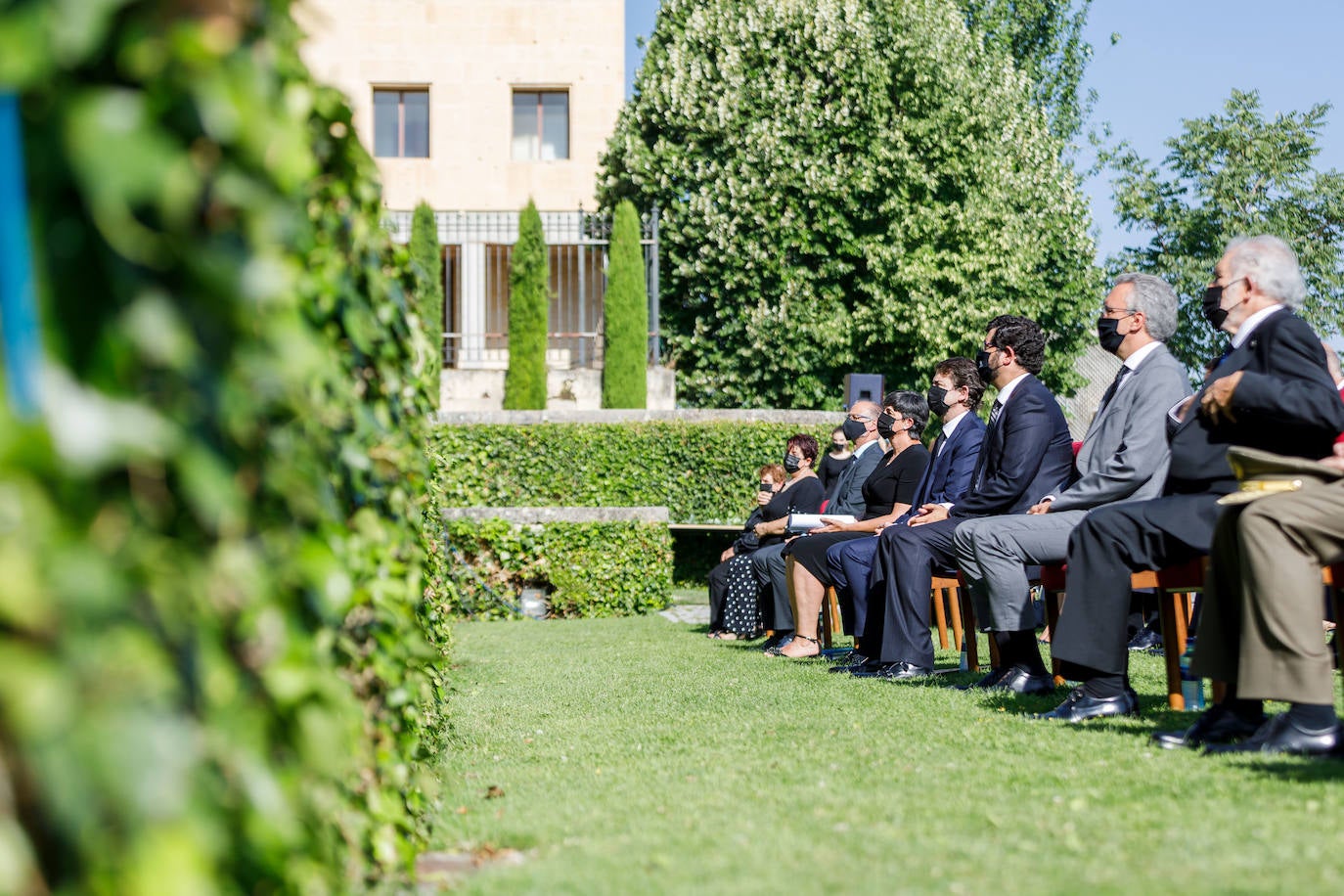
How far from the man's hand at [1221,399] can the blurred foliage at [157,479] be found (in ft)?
13.5

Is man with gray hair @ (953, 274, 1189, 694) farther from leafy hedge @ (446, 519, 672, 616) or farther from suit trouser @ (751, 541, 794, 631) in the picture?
leafy hedge @ (446, 519, 672, 616)

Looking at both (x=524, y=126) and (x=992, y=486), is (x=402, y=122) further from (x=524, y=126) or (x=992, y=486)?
(x=992, y=486)

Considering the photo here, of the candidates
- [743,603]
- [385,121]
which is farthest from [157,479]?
[385,121]

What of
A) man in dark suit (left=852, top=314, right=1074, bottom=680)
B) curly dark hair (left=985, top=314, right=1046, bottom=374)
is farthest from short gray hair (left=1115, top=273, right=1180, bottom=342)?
curly dark hair (left=985, top=314, right=1046, bottom=374)

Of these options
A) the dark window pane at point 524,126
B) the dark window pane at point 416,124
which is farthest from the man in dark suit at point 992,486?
the dark window pane at point 416,124

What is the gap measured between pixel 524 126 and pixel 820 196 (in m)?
10.1

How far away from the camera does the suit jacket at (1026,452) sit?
7.82 metres

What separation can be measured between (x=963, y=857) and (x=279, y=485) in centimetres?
242

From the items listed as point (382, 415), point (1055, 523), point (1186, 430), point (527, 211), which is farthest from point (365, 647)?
point (527, 211)

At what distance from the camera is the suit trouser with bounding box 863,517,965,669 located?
27.1 feet

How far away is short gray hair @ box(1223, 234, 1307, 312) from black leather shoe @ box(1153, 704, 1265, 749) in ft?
5.63

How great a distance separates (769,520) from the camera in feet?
42.1

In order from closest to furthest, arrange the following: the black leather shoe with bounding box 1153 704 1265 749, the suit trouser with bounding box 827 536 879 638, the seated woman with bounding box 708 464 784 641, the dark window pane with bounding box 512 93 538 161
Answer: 1. the black leather shoe with bounding box 1153 704 1265 749
2. the suit trouser with bounding box 827 536 879 638
3. the seated woman with bounding box 708 464 784 641
4. the dark window pane with bounding box 512 93 538 161

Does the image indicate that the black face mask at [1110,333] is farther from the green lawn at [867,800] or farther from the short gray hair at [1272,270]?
the green lawn at [867,800]
